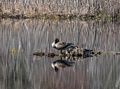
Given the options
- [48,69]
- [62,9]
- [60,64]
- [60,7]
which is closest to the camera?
[48,69]

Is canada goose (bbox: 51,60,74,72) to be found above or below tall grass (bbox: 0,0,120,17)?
below

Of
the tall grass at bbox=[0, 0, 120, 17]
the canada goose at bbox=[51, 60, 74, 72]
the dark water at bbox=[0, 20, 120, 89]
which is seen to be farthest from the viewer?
the tall grass at bbox=[0, 0, 120, 17]

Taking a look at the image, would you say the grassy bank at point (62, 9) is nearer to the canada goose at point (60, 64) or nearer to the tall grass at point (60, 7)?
the tall grass at point (60, 7)

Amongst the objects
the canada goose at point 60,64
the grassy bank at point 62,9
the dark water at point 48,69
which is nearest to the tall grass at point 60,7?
the grassy bank at point 62,9

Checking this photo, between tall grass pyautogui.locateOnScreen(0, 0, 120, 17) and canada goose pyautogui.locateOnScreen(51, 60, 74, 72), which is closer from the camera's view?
canada goose pyautogui.locateOnScreen(51, 60, 74, 72)

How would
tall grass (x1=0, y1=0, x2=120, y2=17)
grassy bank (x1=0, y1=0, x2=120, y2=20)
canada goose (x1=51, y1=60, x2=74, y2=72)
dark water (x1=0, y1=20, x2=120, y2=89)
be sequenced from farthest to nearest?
tall grass (x1=0, y1=0, x2=120, y2=17) < grassy bank (x1=0, y1=0, x2=120, y2=20) < canada goose (x1=51, y1=60, x2=74, y2=72) < dark water (x1=0, y1=20, x2=120, y2=89)

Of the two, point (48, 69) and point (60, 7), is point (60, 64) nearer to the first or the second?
point (48, 69)

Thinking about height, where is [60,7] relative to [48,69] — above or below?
above

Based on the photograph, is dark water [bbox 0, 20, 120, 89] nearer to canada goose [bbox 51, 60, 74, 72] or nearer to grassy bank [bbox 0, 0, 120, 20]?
canada goose [bbox 51, 60, 74, 72]

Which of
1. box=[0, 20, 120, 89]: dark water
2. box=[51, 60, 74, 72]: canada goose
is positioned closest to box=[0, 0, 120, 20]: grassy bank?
box=[0, 20, 120, 89]: dark water

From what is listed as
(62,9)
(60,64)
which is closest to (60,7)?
(62,9)

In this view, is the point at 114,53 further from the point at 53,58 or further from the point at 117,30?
the point at 117,30

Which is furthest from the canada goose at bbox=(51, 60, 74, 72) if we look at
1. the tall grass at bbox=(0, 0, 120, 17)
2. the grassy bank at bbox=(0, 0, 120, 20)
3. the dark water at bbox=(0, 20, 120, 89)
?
the tall grass at bbox=(0, 0, 120, 17)

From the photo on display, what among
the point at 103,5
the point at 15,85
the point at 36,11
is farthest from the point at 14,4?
the point at 15,85
